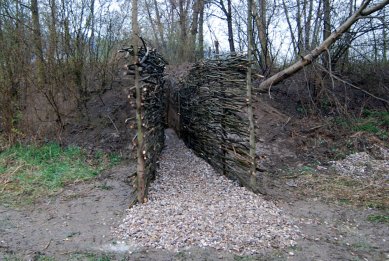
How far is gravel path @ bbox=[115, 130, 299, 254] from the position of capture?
11.4 ft

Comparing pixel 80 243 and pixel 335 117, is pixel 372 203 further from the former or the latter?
pixel 335 117

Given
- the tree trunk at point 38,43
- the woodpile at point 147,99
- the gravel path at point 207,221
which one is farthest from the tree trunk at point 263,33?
the gravel path at point 207,221

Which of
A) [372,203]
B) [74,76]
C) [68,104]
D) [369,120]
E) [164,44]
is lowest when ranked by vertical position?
[372,203]

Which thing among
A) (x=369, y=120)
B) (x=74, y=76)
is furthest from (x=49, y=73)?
(x=369, y=120)

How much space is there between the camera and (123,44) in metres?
8.45

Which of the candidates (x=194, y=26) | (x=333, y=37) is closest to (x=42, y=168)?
(x=333, y=37)

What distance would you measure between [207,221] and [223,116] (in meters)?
2.07

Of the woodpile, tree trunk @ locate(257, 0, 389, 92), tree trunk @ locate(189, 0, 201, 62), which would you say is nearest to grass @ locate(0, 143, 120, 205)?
the woodpile

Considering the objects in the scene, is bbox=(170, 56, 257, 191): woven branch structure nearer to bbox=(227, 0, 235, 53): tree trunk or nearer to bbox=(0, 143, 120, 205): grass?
bbox=(0, 143, 120, 205): grass

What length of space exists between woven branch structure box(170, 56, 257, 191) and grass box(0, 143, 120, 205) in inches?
A: 70.3

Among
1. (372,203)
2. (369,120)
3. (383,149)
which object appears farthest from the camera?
(369,120)

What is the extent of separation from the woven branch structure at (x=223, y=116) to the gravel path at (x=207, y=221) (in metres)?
0.41

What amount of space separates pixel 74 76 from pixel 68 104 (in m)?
0.67

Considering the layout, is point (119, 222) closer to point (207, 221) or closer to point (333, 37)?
point (207, 221)
